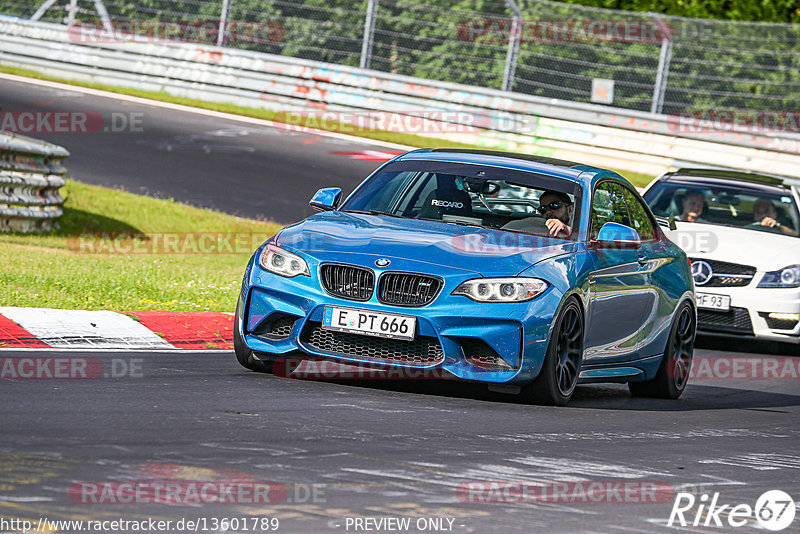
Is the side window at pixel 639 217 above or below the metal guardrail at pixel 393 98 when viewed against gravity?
above

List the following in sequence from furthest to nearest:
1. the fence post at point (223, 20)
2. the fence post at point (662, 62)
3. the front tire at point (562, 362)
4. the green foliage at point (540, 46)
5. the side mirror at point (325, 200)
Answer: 1. the fence post at point (223, 20)
2. the fence post at point (662, 62)
3. the green foliage at point (540, 46)
4. the side mirror at point (325, 200)
5. the front tire at point (562, 362)

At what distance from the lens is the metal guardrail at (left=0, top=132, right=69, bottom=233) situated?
14.6 meters

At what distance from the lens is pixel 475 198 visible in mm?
9172

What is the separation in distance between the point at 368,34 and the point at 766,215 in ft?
39.9

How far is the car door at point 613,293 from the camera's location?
8.79m

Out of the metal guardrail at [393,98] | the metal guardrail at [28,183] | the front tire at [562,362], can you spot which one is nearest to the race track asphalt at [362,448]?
the front tire at [562,362]

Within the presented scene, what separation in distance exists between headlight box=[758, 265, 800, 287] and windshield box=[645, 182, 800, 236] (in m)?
0.77

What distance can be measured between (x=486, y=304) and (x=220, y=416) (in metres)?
1.72

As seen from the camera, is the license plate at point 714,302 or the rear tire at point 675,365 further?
the license plate at point 714,302

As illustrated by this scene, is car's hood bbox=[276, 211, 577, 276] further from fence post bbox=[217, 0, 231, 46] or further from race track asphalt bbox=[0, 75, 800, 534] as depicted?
fence post bbox=[217, 0, 231, 46]

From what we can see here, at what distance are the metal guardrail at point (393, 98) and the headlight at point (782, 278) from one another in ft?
32.7

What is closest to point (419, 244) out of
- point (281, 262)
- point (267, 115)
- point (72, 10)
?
point (281, 262)

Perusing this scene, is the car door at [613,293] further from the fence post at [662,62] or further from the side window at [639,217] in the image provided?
the fence post at [662,62]

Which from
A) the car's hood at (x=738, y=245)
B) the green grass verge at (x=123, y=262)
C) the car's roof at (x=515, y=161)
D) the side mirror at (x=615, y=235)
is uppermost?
the car's roof at (x=515, y=161)
